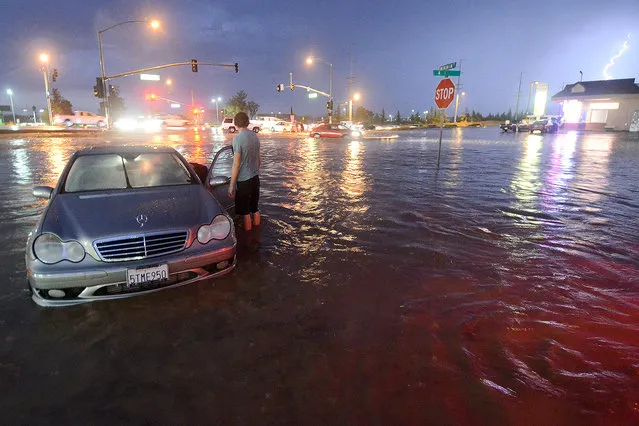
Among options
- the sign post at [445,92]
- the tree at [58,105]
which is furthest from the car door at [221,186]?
the tree at [58,105]

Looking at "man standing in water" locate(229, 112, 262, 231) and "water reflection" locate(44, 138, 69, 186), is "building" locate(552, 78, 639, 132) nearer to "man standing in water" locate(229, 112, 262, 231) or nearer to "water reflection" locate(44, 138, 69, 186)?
"man standing in water" locate(229, 112, 262, 231)

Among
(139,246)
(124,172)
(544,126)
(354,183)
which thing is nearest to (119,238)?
(139,246)

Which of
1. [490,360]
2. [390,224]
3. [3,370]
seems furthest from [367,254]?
[3,370]

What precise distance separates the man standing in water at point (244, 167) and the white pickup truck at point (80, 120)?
185 feet

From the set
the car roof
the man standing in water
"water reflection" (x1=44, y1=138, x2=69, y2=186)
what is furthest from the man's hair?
"water reflection" (x1=44, y1=138, x2=69, y2=186)

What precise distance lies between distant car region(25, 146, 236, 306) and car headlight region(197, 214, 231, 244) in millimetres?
10

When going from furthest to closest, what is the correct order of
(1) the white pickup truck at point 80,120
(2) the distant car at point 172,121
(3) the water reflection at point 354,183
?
(2) the distant car at point 172,121 < (1) the white pickup truck at point 80,120 < (3) the water reflection at point 354,183

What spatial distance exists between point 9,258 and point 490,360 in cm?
576

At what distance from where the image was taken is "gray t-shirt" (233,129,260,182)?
231 inches

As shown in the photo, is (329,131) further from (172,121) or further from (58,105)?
(58,105)

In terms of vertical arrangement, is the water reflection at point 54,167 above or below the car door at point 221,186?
below

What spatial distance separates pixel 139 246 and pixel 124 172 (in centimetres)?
171

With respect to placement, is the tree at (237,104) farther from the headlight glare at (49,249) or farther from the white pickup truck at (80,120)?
the headlight glare at (49,249)

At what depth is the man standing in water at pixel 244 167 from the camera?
231 inches
